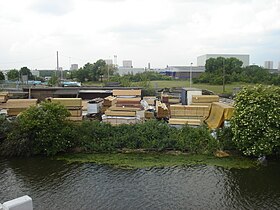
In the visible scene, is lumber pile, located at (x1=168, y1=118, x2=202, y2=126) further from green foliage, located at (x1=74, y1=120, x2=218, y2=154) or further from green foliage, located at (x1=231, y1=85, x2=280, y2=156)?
green foliage, located at (x1=231, y1=85, x2=280, y2=156)

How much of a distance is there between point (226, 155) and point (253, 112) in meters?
2.97

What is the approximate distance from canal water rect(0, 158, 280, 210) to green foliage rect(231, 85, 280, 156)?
1.20 m

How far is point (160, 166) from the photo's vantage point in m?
15.0


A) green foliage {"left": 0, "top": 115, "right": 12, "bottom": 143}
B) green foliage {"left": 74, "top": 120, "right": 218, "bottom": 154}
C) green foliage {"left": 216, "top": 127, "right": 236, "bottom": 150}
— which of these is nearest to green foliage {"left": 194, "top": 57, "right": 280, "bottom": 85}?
green foliage {"left": 216, "top": 127, "right": 236, "bottom": 150}

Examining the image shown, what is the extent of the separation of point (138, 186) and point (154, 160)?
333 cm

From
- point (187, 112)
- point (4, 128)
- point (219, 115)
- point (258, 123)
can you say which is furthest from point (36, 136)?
point (258, 123)

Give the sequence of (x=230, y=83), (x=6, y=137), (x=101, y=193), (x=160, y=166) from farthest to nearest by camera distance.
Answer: (x=230, y=83) < (x=6, y=137) < (x=160, y=166) < (x=101, y=193)

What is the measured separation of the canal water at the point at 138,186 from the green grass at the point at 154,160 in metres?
0.57

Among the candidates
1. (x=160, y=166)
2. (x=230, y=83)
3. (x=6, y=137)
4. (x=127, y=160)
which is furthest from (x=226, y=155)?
(x=230, y=83)

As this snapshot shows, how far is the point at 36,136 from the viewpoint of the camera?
1670 centimetres

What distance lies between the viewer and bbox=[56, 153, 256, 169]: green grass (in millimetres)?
15320

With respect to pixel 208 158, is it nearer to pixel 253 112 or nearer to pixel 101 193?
pixel 253 112

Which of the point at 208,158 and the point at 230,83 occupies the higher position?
the point at 230,83

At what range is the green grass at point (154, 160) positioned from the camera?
15320mm
